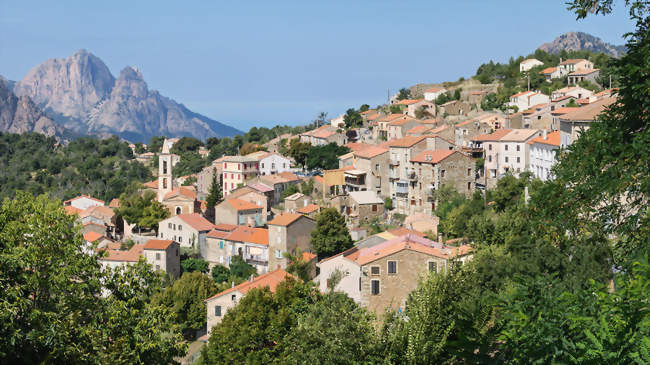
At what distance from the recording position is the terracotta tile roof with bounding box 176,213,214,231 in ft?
191

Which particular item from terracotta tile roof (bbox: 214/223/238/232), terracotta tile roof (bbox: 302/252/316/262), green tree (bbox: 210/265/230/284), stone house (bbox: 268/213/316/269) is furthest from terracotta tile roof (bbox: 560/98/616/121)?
terracotta tile roof (bbox: 214/223/238/232)

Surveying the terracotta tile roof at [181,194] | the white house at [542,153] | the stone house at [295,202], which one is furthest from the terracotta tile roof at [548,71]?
the terracotta tile roof at [181,194]

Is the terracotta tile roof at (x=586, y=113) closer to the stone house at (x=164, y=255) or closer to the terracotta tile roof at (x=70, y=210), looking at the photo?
the terracotta tile roof at (x=70, y=210)

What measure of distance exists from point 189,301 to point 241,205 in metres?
17.0

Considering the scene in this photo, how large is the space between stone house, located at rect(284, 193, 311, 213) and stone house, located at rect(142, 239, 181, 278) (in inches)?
401

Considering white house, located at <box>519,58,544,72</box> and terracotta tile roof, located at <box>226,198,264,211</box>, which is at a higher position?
white house, located at <box>519,58,544,72</box>

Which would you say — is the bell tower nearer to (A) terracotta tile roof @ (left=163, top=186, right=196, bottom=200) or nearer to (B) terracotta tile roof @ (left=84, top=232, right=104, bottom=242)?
(A) terracotta tile roof @ (left=163, top=186, right=196, bottom=200)

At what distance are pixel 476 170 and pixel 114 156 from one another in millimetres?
97078

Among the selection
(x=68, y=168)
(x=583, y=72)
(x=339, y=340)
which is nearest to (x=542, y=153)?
(x=583, y=72)

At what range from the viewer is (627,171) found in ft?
37.5

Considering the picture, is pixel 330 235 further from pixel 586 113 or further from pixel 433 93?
pixel 433 93

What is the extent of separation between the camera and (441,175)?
5134 cm

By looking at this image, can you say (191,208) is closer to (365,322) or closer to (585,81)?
(585,81)

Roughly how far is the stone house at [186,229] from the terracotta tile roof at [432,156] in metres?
18.7
